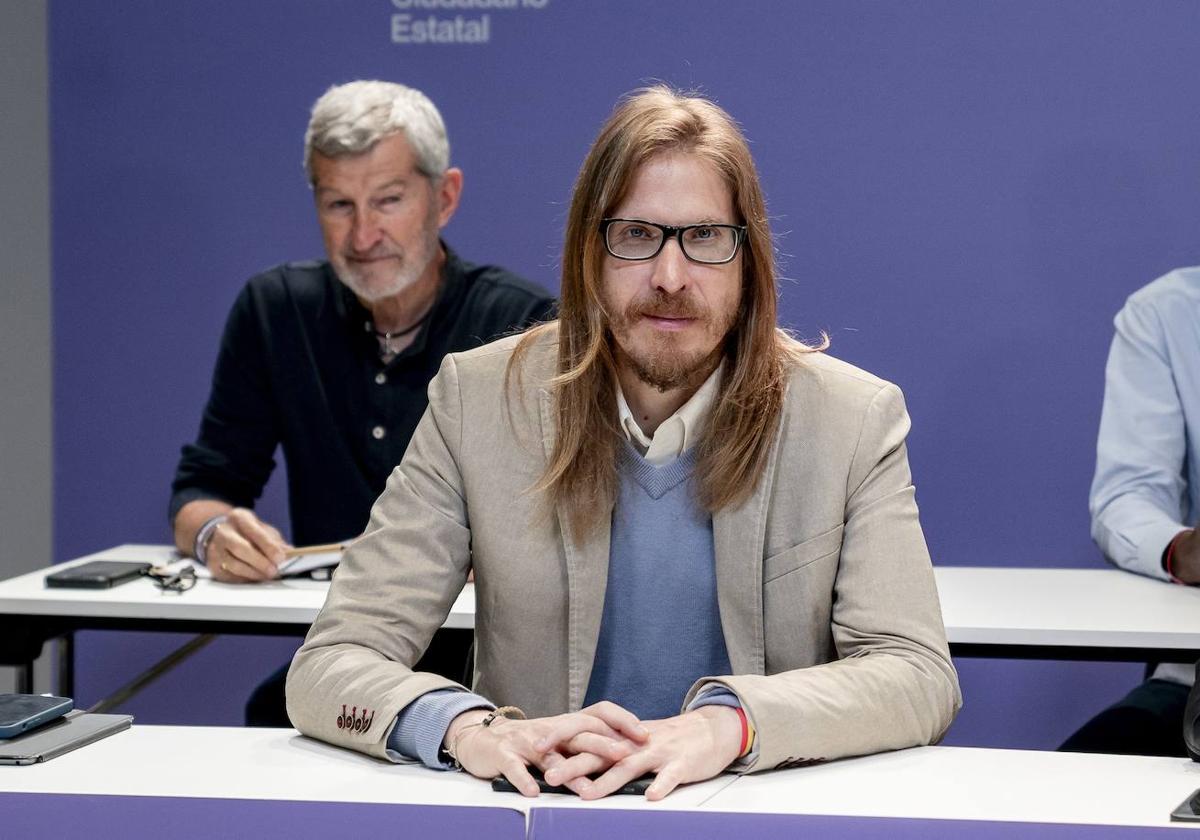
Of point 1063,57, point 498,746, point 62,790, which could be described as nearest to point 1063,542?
point 1063,57

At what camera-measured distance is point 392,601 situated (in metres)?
2.04

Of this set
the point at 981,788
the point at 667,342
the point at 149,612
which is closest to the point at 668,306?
the point at 667,342

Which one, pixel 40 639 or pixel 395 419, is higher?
pixel 395 419

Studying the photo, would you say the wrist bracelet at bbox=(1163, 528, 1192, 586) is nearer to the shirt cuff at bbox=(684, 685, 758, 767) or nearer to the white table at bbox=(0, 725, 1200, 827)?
the white table at bbox=(0, 725, 1200, 827)

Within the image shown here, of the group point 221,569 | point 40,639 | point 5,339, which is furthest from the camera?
point 5,339

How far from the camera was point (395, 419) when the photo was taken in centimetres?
374

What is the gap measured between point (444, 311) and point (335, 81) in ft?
2.71

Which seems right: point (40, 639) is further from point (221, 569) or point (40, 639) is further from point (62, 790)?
point (62, 790)

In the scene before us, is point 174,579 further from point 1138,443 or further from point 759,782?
point 1138,443

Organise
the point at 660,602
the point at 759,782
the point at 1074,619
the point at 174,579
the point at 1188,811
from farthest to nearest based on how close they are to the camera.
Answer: the point at 174,579, the point at 1074,619, the point at 660,602, the point at 759,782, the point at 1188,811

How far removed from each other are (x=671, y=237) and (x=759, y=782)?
0.81 m

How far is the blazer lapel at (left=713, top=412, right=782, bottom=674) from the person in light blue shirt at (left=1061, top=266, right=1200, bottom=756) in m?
1.35

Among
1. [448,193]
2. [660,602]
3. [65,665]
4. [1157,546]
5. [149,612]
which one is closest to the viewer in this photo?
[660,602]

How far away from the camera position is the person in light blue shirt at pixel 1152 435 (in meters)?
3.15
